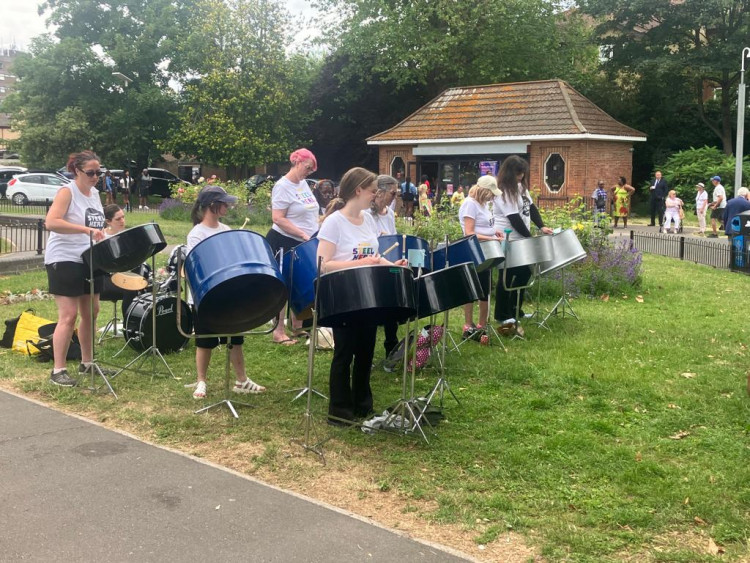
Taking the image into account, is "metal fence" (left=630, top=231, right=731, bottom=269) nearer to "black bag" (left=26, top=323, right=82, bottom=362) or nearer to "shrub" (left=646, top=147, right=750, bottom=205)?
"black bag" (left=26, top=323, right=82, bottom=362)

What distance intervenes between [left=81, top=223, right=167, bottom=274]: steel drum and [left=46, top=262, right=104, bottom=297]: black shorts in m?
0.19

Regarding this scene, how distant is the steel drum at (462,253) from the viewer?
6055 millimetres

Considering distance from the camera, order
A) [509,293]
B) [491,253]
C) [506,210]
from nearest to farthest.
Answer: [491,253]
[506,210]
[509,293]

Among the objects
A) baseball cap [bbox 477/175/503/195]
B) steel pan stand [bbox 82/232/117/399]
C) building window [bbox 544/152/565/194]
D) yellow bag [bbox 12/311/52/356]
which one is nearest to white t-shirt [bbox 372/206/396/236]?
baseball cap [bbox 477/175/503/195]

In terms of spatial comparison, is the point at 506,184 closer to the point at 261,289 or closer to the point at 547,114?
the point at 261,289

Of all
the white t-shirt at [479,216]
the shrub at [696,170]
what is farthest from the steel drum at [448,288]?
the shrub at [696,170]

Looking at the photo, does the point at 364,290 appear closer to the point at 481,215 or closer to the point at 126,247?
the point at 126,247

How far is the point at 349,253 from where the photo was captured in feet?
16.0

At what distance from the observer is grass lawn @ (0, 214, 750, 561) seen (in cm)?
359

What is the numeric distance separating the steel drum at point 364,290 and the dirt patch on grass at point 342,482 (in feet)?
2.72

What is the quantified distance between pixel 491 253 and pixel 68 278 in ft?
10.8

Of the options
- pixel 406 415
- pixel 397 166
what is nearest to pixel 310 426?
pixel 406 415

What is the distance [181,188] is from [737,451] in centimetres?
2211

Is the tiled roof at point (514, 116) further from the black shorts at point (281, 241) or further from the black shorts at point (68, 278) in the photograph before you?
the black shorts at point (68, 278)
